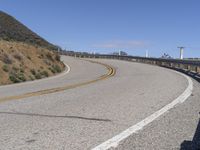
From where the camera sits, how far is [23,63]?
30734 millimetres

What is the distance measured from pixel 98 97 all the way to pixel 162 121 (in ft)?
16.0

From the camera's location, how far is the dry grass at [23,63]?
84.9 feet

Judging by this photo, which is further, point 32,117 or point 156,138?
point 32,117

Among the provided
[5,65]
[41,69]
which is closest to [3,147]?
[5,65]

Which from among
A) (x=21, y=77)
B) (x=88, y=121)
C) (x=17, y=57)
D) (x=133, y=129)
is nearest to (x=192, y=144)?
(x=133, y=129)

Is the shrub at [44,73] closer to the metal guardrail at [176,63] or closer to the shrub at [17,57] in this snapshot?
the shrub at [17,57]

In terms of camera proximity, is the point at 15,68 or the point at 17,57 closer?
the point at 15,68

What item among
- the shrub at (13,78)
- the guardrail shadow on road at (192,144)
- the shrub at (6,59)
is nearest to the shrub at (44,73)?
the shrub at (6,59)

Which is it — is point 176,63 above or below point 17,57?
below

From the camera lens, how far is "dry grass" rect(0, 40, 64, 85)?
84.9 feet

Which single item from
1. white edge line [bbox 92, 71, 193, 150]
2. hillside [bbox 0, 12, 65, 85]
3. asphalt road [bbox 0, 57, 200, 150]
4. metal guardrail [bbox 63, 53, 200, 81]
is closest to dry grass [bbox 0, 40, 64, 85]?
hillside [bbox 0, 12, 65, 85]

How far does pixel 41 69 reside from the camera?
1255 inches

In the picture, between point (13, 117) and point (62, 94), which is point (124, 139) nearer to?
point (13, 117)

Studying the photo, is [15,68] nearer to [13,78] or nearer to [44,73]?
[44,73]
